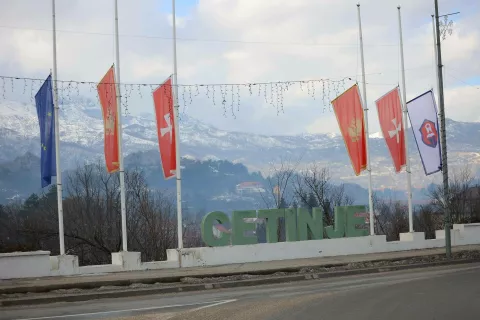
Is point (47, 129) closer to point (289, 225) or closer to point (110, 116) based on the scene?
point (110, 116)

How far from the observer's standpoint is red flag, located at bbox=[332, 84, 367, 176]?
100 feet

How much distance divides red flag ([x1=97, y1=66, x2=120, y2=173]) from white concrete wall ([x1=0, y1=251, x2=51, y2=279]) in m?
4.37

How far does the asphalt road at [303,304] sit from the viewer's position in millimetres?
13422

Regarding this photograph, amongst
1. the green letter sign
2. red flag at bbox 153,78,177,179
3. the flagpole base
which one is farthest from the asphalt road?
red flag at bbox 153,78,177,179

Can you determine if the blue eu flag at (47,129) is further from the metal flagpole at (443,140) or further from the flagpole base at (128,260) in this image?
the metal flagpole at (443,140)

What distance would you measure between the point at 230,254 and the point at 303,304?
12176 mm

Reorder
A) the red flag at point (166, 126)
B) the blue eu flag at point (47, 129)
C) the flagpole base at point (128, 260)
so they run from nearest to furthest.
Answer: the blue eu flag at point (47, 129)
the flagpole base at point (128, 260)
the red flag at point (166, 126)

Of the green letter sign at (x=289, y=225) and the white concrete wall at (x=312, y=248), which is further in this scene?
the green letter sign at (x=289, y=225)

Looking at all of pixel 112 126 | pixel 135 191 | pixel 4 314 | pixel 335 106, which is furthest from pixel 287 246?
pixel 135 191

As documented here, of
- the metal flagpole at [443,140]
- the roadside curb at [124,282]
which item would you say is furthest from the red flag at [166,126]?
the metal flagpole at [443,140]

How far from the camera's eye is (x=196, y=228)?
310 ft

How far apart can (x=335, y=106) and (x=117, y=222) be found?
112 feet

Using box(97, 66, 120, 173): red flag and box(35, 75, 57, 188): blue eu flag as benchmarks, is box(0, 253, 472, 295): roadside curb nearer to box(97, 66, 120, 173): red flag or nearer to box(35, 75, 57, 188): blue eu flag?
box(97, 66, 120, 173): red flag

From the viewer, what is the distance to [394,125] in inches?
1243
